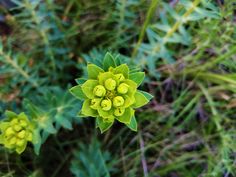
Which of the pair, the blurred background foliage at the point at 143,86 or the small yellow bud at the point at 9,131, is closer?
the small yellow bud at the point at 9,131

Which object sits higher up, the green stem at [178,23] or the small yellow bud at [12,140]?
the green stem at [178,23]

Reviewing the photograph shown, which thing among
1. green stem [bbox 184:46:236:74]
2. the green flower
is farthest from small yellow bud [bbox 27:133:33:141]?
green stem [bbox 184:46:236:74]

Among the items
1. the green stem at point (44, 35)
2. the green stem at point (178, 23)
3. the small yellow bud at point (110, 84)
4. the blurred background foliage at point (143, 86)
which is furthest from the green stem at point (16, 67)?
the small yellow bud at point (110, 84)

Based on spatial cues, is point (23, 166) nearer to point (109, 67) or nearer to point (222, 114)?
point (109, 67)

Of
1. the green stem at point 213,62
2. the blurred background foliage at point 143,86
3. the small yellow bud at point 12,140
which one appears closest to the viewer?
the small yellow bud at point 12,140

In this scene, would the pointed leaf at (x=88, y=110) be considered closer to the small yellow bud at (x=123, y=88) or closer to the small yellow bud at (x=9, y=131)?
the small yellow bud at (x=123, y=88)

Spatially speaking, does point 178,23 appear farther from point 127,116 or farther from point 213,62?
point 127,116

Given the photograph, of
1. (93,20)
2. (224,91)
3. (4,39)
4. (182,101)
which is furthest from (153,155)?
(4,39)

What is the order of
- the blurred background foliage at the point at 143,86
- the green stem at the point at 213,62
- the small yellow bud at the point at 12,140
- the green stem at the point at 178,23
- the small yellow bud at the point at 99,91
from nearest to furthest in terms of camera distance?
the small yellow bud at the point at 99,91, the small yellow bud at the point at 12,140, the green stem at the point at 178,23, the green stem at the point at 213,62, the blurred background foliage at the point at 143,86
